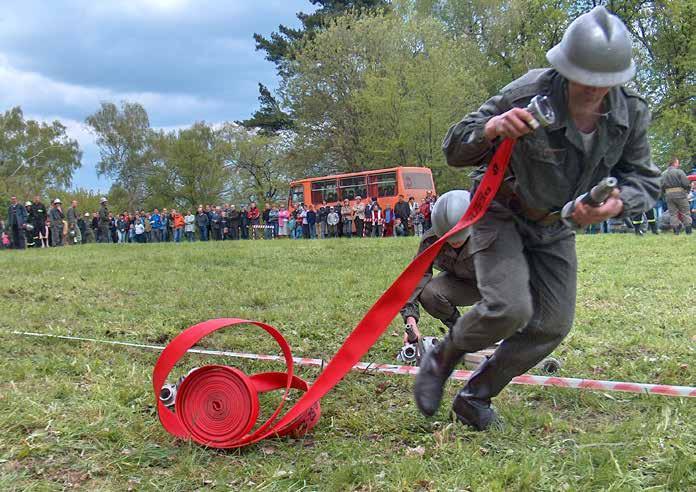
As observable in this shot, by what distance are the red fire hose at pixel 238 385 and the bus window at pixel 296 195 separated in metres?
30.9

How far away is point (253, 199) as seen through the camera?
171ft

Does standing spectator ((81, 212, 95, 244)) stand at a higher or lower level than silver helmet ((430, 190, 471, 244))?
higher

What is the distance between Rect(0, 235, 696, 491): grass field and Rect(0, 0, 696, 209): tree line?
29160 millimetres

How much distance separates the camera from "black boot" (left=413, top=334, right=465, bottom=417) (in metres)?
3.38

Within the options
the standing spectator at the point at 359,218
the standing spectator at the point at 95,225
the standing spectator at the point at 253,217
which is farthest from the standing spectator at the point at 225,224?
the standing spectator at the point at 359,218

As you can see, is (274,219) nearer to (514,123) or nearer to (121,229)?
(121,229)

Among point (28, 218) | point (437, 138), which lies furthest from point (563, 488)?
point (437, 138)

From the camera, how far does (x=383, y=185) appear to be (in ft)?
101

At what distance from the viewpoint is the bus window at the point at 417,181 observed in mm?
30297

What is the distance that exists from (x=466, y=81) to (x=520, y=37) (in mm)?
8197

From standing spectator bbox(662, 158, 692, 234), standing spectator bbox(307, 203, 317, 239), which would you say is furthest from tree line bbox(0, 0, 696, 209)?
standing spectator bbox(662, 158, 692, 234)

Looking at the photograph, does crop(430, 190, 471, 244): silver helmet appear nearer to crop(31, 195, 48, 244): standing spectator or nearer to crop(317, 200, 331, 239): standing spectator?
crop(31, 195, 48, 244): standing spectator

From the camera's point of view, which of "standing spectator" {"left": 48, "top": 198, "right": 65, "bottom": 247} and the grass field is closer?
the grass field

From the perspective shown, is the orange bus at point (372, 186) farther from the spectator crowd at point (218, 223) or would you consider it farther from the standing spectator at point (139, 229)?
the standing spectator at point (139, 229)
